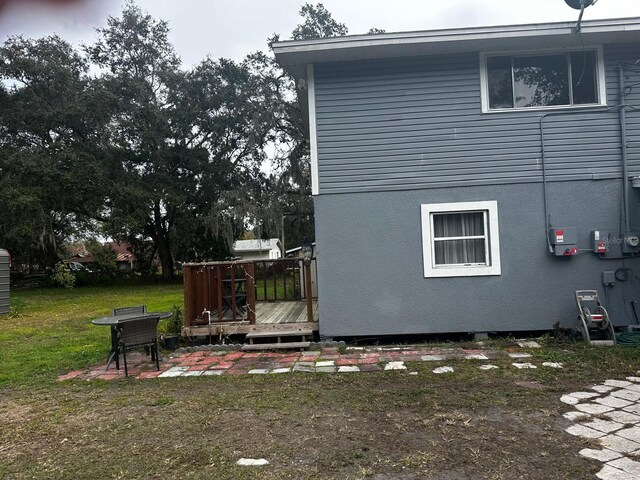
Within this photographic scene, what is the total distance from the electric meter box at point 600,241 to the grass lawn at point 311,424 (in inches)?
59.5

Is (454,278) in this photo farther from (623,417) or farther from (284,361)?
(623,417)

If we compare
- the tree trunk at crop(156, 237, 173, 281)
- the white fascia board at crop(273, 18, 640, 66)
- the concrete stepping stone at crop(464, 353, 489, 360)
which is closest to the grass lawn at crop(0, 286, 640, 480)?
the concrete stepping stone at crop(464, 353, 489, 360)

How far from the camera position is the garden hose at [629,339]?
5.95m

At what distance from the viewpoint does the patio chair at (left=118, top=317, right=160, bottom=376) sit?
5500mm

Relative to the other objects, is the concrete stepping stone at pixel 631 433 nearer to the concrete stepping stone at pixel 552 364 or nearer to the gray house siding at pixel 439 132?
the concrete stepping stone at pixel 552 364

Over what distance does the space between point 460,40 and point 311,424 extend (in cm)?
544

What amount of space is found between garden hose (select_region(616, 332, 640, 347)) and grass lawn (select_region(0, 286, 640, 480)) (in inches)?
14.2

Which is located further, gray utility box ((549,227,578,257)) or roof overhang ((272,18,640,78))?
gray utility box ((549,227,578,257))

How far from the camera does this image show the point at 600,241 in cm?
659

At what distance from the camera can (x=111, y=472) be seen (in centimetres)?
304

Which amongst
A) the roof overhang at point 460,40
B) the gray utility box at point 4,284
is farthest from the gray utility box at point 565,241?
the gray utility box at point 4,284

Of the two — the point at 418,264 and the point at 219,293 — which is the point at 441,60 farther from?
the point at 219,293

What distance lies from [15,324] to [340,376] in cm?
889

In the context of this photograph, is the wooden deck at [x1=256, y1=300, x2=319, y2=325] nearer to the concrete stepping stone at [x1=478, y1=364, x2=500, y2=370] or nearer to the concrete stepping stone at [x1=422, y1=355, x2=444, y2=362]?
the concrete stepping stone at [x1=422, y1=355, x2=444, y2=362]
